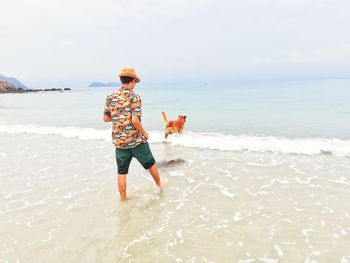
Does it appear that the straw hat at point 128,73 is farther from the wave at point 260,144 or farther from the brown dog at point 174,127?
the brown dog at point 174,127

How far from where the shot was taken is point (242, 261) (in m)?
3.53

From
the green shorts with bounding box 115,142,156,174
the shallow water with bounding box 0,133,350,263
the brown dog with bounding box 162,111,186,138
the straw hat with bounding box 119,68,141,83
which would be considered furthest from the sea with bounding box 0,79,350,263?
the straw hat with bounding box 119,68,141,83

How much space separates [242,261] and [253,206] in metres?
1.75

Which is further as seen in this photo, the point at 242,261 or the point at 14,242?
the point at 14,242

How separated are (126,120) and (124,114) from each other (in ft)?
0.38

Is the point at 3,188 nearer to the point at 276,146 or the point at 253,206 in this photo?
the point at 253,206

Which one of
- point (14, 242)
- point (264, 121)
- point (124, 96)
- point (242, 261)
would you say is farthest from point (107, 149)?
point (264, 121)

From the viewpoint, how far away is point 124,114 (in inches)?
200

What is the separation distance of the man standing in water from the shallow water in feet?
3.12

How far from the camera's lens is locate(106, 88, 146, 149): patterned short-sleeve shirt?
502cm

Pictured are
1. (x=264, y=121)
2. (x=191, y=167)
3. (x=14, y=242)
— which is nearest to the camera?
(x=14, y=242)

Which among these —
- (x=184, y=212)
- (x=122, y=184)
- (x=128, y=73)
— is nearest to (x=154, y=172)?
(x=122, y=184)

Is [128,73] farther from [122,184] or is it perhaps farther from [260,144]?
[260,144]

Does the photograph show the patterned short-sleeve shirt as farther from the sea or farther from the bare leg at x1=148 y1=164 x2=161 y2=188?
the sea
